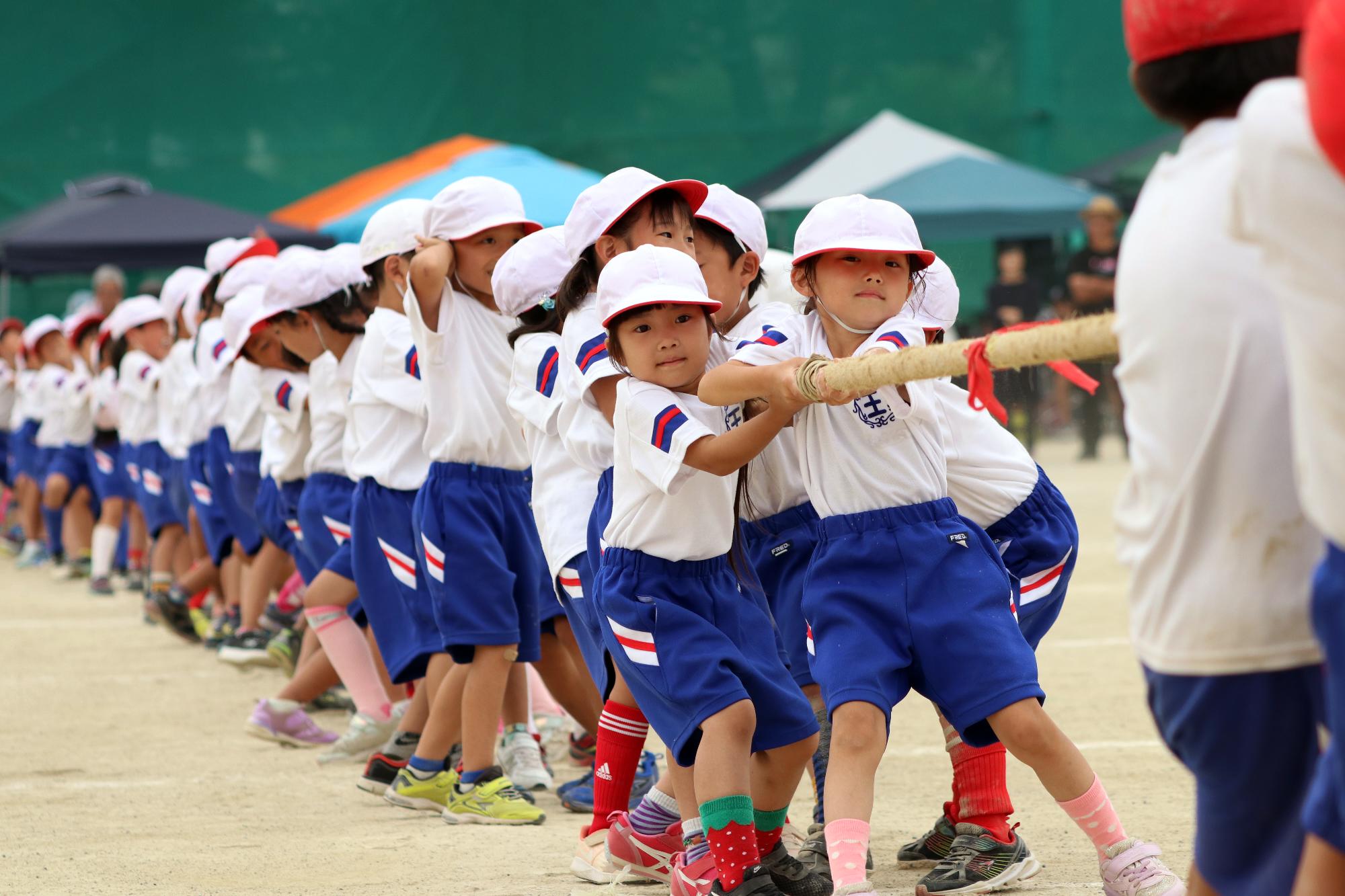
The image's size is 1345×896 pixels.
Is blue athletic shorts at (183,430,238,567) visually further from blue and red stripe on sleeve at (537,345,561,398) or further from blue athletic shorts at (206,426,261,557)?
blue and red stripe on sleeve at (537,345,561,398)

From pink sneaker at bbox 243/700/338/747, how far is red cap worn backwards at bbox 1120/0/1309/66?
4706mm

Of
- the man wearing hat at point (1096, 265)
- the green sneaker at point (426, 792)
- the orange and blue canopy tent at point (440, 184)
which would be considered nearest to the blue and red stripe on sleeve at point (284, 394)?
the green sneaker at point (426, 792)

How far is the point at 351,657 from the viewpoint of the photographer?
5922mm

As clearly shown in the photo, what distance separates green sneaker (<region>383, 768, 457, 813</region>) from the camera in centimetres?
492

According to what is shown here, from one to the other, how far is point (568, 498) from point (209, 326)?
4.63m

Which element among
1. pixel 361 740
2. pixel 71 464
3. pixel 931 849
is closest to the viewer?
pixel 931 849

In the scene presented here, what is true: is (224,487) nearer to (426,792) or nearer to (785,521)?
(426,792)

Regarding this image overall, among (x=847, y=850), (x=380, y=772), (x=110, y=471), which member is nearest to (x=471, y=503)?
(x=380, y=772)

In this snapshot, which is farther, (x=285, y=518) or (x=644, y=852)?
(x=285, y=518)

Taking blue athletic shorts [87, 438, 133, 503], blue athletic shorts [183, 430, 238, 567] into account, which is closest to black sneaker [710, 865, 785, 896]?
blue athletic shorts [183, 430, 238, 567]

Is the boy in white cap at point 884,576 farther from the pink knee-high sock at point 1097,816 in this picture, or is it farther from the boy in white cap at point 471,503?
the boy in white cap at point 471,503

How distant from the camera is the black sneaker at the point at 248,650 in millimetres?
7539

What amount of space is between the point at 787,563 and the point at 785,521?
0.32 ft

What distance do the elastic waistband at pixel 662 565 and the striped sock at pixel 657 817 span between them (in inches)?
26.4
